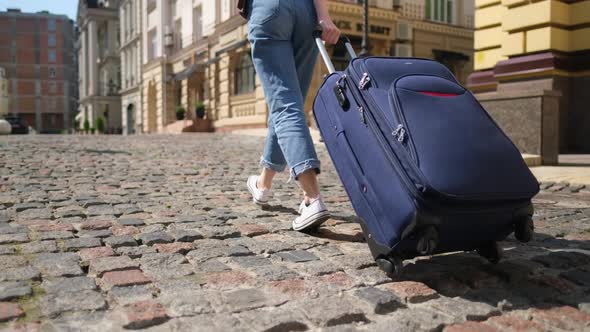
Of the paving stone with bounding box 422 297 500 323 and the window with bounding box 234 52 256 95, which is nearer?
the paving stone with bounding box 422 297 500 323

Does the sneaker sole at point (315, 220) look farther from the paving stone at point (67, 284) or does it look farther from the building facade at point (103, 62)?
the building facade at point (103, 62)

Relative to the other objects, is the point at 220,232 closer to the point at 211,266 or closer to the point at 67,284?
the point at 211,266

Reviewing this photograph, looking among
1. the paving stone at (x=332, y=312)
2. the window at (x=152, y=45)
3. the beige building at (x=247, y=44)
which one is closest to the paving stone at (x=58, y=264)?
the paving stone at (x=332, y=312)

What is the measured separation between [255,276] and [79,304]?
0.66 meters

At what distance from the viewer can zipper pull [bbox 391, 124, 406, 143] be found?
198 cm

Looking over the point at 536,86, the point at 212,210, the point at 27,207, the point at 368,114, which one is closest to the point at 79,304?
the point at 368,114

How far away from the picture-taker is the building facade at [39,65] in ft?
266

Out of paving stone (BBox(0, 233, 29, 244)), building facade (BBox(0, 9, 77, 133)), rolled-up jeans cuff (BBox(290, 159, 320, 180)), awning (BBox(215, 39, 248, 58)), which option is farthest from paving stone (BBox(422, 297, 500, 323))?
building facade (BBox(0, 9, 77, 133))

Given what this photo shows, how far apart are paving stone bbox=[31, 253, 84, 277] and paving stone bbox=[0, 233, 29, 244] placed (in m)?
0.35

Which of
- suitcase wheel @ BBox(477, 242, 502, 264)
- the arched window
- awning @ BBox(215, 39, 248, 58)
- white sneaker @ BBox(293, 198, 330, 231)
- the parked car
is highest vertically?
the arched window

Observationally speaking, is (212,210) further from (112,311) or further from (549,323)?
(549,323)

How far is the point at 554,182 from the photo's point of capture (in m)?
5.95

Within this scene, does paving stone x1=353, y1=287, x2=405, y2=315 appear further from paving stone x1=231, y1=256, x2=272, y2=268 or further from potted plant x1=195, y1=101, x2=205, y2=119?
potted plant x1=195, y1=101, x2=205, y2=119

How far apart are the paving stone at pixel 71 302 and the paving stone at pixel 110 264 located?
0.25m
